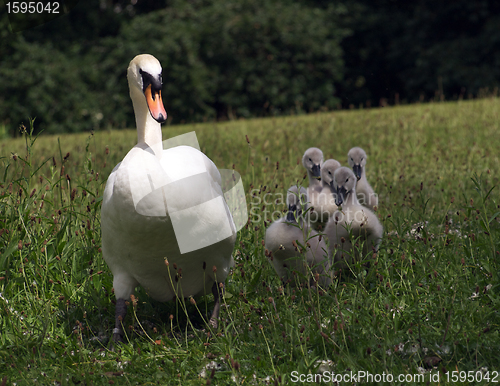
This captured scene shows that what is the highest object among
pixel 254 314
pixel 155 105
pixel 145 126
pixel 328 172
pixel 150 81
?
pixel 150 81

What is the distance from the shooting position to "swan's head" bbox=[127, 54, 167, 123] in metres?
2.92

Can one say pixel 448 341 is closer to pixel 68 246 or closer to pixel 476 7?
pixel 68 246

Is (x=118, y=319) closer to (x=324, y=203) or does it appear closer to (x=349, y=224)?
(x=349, y=224)

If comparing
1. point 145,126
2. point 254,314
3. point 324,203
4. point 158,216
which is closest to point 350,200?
point 324,203

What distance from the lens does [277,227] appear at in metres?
3.95

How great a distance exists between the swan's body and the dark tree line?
14025mm

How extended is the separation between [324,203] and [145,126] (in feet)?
7.17

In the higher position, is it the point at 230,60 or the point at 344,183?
the point at 230,60

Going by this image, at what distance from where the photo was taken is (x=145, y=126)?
3.23 m

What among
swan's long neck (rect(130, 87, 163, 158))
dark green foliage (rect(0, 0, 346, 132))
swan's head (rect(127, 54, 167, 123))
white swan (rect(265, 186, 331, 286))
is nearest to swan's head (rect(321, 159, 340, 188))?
white swan (rect(265, 186, 331, 286))

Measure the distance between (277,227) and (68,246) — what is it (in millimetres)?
1589

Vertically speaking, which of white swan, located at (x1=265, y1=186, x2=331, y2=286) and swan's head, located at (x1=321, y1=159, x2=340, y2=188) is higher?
swan's head, located at (x1=321, y1=159, x2=340, y2=188)

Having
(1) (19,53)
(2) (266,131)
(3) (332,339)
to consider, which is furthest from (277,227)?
(1) (19,53)

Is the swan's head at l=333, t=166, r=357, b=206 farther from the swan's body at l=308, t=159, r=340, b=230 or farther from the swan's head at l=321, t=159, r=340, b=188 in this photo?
the swan's head at l=321, t=159, r=340, b=188
